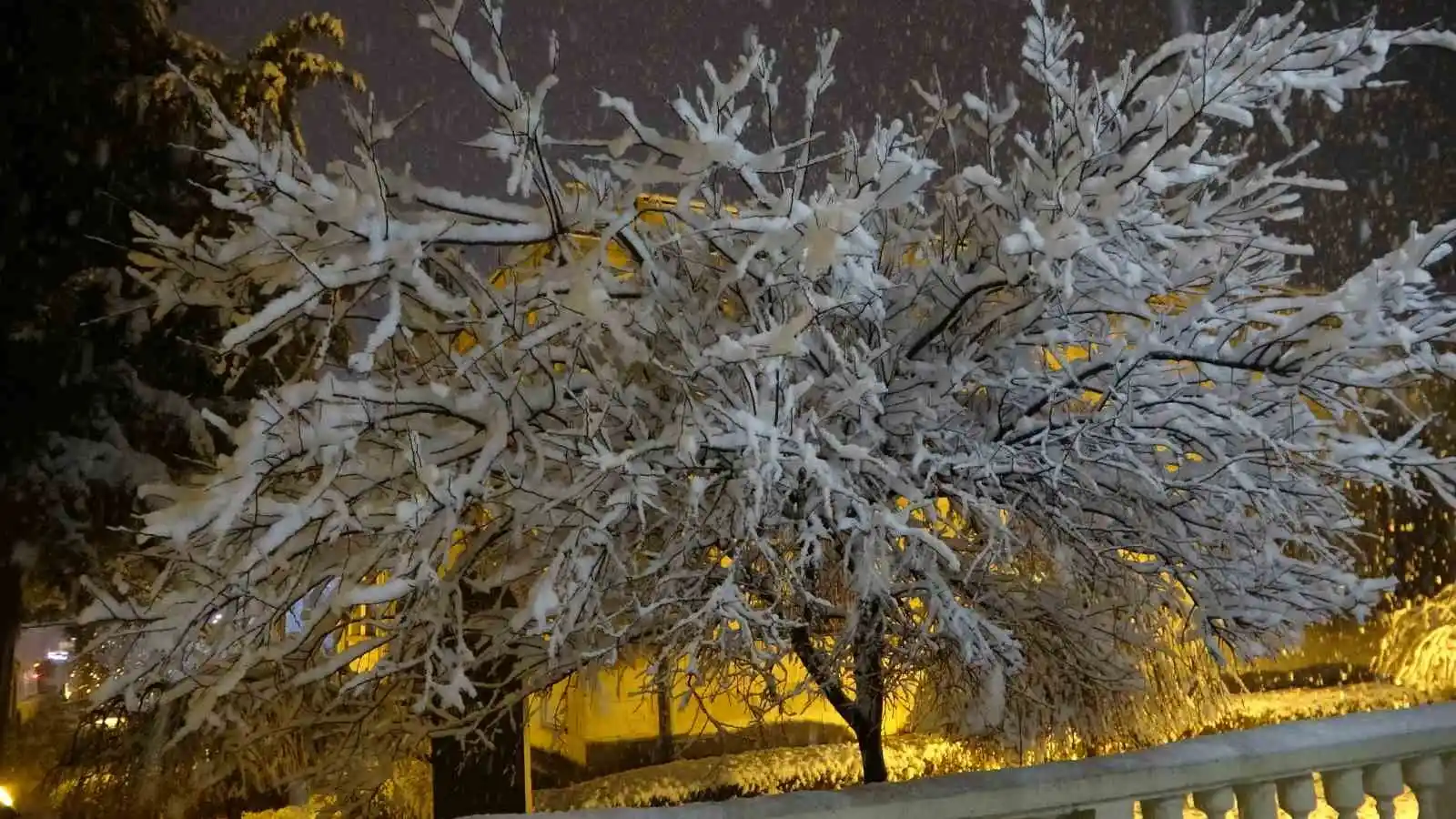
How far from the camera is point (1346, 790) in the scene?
9.77 feet

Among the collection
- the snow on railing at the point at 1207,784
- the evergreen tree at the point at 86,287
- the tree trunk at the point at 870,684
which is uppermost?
the evergreen tree at the point at 86,287

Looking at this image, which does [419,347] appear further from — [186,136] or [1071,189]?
[186,136]

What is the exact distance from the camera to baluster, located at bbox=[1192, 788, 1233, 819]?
2865 mm

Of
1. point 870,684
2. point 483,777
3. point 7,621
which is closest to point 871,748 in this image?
point 870,684

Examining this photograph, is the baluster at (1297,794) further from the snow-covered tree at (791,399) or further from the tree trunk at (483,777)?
the tree trunk at (483,777)

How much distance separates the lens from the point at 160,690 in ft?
15.3

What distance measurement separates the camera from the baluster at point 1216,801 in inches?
113

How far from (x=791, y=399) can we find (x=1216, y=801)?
168 cm

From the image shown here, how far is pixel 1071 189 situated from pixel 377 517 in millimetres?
2636

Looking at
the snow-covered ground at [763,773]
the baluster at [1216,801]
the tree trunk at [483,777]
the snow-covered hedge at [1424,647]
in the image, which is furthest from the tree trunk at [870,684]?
the snow-covered hedge at [1424,647]

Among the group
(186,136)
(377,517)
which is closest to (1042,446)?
(377,517)

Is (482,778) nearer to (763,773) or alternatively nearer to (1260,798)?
(763,773)

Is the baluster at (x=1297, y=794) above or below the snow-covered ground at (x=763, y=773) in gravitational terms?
above

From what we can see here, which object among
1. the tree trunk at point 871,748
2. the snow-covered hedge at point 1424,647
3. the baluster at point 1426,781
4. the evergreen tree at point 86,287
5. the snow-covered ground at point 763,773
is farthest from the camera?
the snow-covered hedge at point 1424,647
